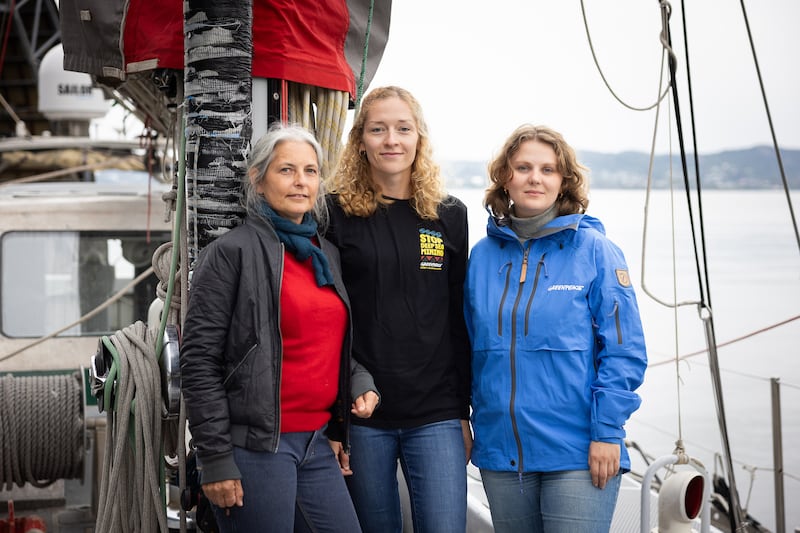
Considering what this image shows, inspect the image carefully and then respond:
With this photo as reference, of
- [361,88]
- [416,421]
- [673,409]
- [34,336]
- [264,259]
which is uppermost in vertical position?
[361,88]

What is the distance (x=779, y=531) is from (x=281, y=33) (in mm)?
3693

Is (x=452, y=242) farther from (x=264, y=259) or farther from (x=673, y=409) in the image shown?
(x=673, y=409)

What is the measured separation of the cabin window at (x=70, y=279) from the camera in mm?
6293

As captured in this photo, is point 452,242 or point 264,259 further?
point 452,242

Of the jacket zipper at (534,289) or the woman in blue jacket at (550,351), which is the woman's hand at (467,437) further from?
the jacket zipper at (534,289)

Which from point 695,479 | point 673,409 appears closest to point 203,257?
point 695,479

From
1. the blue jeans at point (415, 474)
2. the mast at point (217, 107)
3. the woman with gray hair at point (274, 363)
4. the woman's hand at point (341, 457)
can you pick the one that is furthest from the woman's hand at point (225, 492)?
the mast at point (217, 107)

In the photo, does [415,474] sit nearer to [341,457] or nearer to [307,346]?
[341,457]

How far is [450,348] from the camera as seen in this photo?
9.00 feet

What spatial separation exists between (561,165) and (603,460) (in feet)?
2.73

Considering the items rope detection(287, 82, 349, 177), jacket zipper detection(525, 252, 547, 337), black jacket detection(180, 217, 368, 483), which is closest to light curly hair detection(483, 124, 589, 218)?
jacket zipper detection(525, 252, 547, 337)

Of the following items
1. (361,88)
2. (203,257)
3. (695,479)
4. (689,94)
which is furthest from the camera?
(689,94)

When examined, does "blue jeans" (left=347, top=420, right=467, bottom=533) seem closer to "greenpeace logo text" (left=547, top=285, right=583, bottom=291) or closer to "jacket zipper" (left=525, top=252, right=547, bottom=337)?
"jacket zipper" (left=525, top=252, right=547, bottom=337)

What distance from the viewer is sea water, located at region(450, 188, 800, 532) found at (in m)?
6.81
